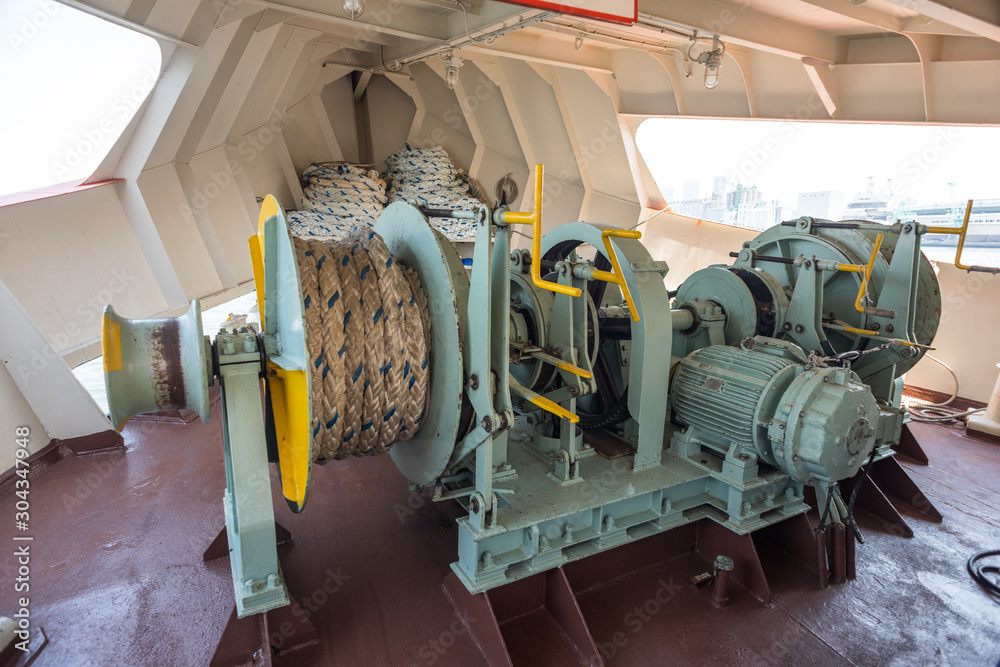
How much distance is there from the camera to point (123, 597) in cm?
240

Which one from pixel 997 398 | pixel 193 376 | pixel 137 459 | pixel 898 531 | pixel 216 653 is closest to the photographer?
pixel 193 376

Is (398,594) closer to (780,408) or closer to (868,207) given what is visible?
(780,408)

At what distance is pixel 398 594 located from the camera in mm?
2441

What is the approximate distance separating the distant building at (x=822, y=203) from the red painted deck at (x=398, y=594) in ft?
13.7

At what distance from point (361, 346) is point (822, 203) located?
261 inches

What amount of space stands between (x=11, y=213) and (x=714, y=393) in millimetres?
4155

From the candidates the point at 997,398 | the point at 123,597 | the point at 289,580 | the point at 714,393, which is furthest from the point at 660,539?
the point at 997,398

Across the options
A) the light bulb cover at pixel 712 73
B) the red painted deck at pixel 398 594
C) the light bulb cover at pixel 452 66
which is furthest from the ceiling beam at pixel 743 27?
the red painted deck at pixel 398 594

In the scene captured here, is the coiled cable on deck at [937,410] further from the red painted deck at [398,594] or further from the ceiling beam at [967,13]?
the ceiling beam at [967,13]

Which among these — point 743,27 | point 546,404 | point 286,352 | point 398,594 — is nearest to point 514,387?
point 546,404

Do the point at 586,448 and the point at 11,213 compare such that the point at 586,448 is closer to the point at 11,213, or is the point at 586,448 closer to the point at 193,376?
the point at 193,376

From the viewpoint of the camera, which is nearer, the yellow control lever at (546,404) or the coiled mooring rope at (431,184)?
the yellow control lever at (546,404)

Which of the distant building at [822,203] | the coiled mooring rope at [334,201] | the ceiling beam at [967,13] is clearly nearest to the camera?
the ceiling beam at [967,13]

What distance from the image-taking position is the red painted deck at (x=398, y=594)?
87.0 inches
